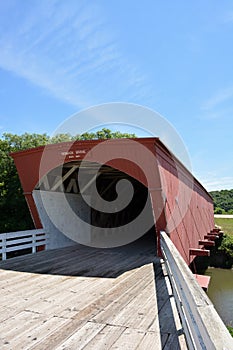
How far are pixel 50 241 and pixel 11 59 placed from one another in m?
4.96

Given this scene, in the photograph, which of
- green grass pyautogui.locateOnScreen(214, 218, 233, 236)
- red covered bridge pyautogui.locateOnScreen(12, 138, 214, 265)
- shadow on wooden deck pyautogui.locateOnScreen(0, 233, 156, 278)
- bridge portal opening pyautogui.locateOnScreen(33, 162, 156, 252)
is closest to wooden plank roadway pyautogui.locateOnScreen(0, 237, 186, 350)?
shadow on wooden deck pyautogui.locateOnScreen(0, 233, 156, 278)

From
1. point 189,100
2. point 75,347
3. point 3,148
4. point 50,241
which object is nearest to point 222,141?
point 189,100

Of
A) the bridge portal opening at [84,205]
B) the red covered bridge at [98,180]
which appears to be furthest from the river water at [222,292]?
the bridge portal opening at [84,205]

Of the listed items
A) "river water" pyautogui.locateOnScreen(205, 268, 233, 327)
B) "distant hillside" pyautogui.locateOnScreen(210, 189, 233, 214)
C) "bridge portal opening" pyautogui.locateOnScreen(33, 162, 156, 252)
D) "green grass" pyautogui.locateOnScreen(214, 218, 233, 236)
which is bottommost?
"river water" pyautogui.locateOnScreen(205, 268, 233, 327)

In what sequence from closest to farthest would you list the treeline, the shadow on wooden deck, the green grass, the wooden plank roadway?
1. the wooden plank roadway
2. the shadow on wooden deck
3. the treeline
4. the green grass

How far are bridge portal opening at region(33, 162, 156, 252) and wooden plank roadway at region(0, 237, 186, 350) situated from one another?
6.99 ft

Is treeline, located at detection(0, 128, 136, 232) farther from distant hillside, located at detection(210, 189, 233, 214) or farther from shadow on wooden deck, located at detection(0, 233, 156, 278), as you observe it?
distant hillside, located at detection(210, 189, 233, 214)

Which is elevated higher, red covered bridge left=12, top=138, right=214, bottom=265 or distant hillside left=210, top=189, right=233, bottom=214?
distant hillside left=210, top=189, right=233, bottom=214

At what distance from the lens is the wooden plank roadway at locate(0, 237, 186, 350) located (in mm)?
2471

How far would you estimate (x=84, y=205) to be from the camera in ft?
31.6

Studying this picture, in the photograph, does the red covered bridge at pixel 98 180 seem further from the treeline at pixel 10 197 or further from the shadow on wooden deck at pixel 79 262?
the treeline at pixel 10 197

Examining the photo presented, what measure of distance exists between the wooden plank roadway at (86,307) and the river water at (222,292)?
4.79 metres

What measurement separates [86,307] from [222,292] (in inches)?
400

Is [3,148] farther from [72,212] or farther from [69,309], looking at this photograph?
[69,309]
